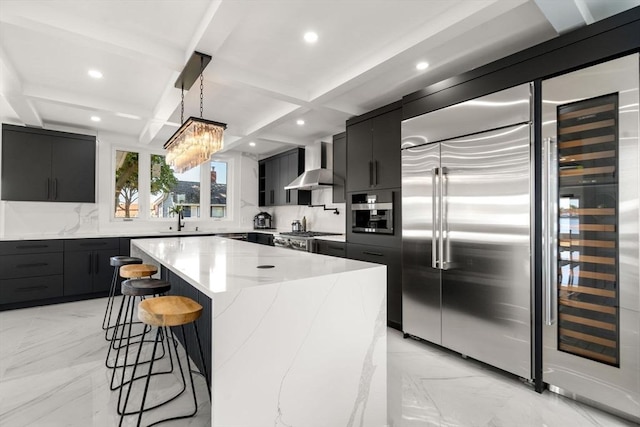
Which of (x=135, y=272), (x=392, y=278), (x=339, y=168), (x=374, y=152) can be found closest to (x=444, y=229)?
(x=392, y=278)

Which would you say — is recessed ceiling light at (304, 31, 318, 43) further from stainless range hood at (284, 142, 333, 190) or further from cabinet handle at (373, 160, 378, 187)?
stainless range hood at (284, 142, 333, 190)

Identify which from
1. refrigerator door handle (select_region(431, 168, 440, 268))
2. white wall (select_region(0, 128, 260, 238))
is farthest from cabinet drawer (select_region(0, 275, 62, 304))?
refrigerator door handle (select_region(431, 168, 440, 268))

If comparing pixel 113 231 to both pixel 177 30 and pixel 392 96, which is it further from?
pixel 392 96

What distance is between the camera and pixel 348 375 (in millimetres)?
1719

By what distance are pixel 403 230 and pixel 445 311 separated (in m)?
0.81

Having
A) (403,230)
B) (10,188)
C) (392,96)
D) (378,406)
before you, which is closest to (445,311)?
(403,230)

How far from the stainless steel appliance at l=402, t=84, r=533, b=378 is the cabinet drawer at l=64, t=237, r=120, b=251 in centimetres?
413

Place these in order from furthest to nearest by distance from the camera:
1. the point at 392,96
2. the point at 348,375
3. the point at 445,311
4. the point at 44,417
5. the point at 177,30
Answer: the point at 392,96 → the point at 445,311 → the point at 177,30 → the point at 44,417 → the point at 348,375

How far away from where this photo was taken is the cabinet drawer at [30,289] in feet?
13.1

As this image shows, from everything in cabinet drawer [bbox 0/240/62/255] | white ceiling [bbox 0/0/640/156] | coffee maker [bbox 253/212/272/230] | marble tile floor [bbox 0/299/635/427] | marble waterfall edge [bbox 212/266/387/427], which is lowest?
marble tile floor [bbox 0/299/635/427]

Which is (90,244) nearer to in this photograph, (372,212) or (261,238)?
(261,238)

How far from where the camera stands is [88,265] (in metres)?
4.49

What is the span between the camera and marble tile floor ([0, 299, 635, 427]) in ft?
6.18

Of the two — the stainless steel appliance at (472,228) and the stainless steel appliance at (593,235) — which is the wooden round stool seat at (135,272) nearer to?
the stainless steel appliance at (472,228)
